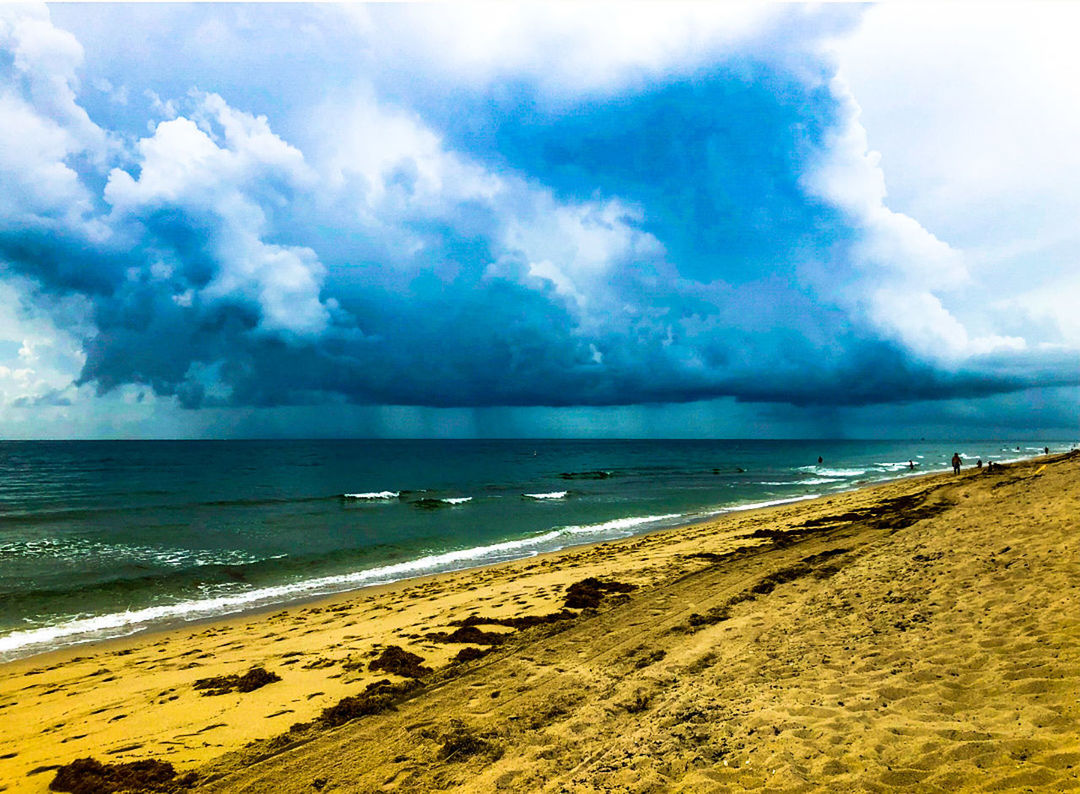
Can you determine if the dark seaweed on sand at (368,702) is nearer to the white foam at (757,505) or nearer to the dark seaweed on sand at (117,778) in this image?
the dark seaweed on sand at (117,778)

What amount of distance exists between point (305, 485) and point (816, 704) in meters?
54.1

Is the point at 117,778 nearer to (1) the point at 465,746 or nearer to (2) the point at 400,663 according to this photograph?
(2) the point at 400,663

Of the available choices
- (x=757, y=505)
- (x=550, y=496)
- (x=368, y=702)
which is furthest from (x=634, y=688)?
(x=550, y=496)

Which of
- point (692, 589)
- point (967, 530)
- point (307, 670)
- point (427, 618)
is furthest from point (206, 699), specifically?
point (967, 530)

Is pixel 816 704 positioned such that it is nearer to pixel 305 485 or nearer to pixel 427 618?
pixel 427 618

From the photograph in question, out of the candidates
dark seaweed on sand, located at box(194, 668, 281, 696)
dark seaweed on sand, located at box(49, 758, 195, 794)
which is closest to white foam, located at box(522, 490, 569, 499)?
dark seaweed on sand, located at box(194, 668, 281, 696)

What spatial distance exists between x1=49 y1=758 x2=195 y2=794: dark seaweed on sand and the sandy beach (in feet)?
0.28

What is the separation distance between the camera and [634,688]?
7020 millimetres

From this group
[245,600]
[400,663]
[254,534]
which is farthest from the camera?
[254,534]

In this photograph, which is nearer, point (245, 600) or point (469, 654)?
point (469, 654)

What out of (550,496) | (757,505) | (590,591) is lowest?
(757,505)

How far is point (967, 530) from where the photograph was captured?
13.5 meters

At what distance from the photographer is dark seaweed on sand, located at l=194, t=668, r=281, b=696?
8.27 metres

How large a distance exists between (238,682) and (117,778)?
8.57 feet
